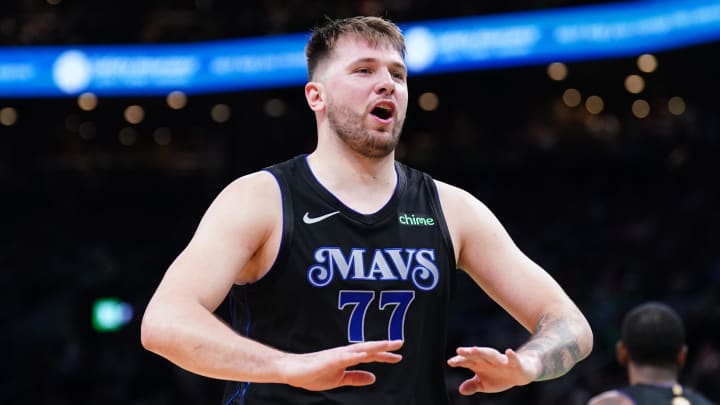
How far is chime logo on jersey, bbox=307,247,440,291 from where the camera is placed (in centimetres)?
363

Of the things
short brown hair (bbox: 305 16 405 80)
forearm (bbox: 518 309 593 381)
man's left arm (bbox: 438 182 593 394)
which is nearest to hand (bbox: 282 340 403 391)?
man's left arm (bbox: 438 182 593 394)

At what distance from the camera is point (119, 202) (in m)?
22.4

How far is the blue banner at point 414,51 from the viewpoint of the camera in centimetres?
1688

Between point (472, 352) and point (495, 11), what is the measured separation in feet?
52.1

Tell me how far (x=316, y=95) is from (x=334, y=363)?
1251mm

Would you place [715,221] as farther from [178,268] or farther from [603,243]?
[178,268]

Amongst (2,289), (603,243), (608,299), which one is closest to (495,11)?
(603,243)

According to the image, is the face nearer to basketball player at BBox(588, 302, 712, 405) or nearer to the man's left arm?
the man's left arm

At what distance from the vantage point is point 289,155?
2253cm

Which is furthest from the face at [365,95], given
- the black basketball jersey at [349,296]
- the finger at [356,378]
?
the finger at [356,378]

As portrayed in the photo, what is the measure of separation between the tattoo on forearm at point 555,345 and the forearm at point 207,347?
92 centimetres

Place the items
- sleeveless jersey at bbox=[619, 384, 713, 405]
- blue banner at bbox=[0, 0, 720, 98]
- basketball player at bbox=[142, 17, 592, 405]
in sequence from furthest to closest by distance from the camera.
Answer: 1. blue banner at bbox=[0, 0, 720, 98]
2. sleeveless jersey at bbox=[619, 384, 713, 405]
3. basketball player at bbox=[142, 17, 592, 405]

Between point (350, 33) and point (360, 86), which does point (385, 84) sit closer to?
point (360, 86)

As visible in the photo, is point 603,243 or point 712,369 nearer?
point 712,369
